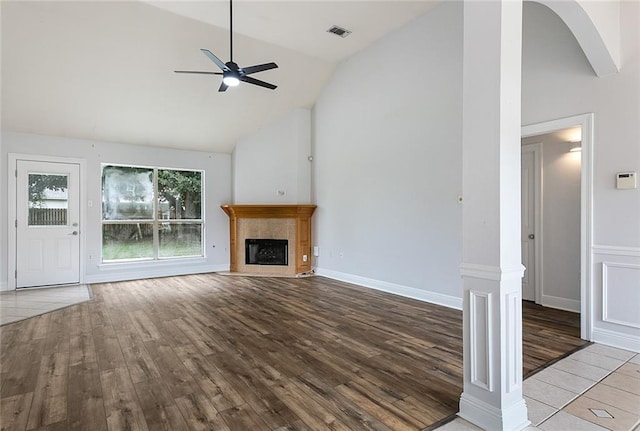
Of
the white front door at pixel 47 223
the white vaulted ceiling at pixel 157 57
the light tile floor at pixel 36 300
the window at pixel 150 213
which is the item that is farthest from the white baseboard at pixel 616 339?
the white front door at pixel 47 223

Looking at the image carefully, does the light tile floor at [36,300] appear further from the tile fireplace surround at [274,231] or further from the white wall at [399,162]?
the white wall at [399,162]

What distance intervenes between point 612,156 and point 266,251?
5.86 m

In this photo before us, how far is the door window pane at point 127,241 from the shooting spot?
6598 mm

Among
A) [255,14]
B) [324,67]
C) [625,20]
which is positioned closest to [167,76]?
[255,14]

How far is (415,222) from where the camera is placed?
16.1 feet

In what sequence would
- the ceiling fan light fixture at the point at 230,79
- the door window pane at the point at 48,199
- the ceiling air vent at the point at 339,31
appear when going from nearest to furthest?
1. the ceiling fan light fixture at the point at 230,79
2. the ceiling air vent at the point at 339,31
3. the door window pane at the point at 48,199

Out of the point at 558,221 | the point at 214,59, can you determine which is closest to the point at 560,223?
the point at 558,221

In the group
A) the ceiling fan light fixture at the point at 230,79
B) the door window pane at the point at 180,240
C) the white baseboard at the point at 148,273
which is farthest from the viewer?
the door window pane at the point at 180,240

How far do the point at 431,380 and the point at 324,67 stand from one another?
5692mm

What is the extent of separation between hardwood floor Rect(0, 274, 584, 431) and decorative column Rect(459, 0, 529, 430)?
35cm

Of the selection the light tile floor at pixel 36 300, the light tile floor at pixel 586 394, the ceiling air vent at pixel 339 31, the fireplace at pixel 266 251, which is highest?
the ceiling air vent at pixel 339 31

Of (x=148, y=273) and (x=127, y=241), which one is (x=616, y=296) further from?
(x=127, y=241)

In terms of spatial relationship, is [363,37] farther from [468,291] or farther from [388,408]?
[388,408]

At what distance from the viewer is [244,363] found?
2.88 meters
